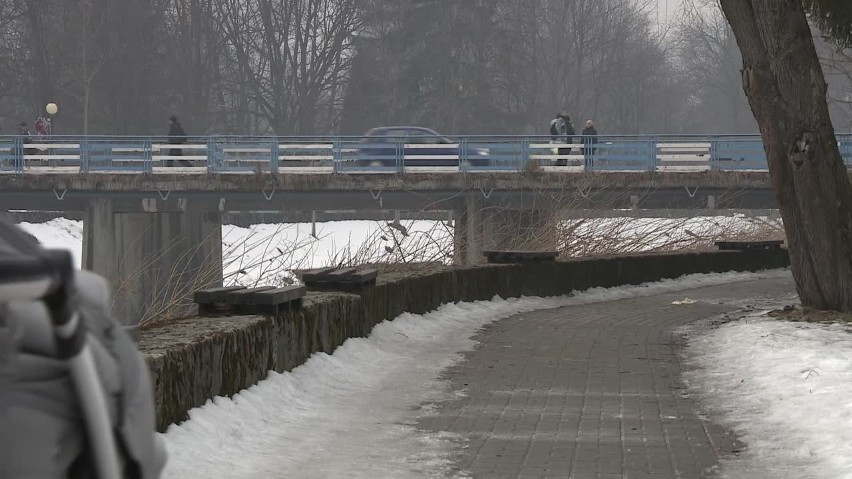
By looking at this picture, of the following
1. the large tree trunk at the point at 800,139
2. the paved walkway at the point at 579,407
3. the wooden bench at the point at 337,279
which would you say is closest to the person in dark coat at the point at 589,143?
the paved walkway at the point at 579,407

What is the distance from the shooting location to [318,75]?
66500mm

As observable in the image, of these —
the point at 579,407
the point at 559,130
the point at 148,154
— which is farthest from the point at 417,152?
the point at 579,407

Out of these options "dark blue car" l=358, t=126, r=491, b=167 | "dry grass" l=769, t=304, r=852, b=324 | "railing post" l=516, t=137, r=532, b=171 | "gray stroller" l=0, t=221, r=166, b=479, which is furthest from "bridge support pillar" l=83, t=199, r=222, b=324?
"gray stroller" l=0, t=221, r=166, b=479

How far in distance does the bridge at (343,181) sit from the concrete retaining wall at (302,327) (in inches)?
602

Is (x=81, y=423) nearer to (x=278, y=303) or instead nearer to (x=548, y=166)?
(x=278, y=303)

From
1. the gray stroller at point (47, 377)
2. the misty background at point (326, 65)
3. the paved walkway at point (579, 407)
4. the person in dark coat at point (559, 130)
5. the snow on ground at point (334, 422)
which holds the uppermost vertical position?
the misty background at point (326, 65)

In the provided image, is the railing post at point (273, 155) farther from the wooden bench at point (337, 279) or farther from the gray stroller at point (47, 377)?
the gray stroller at point (47, 377)

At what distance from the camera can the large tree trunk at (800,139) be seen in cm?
1334

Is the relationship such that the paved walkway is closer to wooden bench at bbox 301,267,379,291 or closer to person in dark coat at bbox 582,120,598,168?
wooden bench at bbox 301,267,379,291

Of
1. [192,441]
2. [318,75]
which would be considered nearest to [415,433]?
[192,441]

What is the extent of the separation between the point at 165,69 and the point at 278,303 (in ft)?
181

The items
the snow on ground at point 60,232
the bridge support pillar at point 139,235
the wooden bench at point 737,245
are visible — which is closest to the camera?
the wooden bench at point 737,245

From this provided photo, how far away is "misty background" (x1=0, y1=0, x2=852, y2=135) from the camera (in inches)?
2334

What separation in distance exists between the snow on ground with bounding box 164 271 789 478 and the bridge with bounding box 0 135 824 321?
2402 cm
